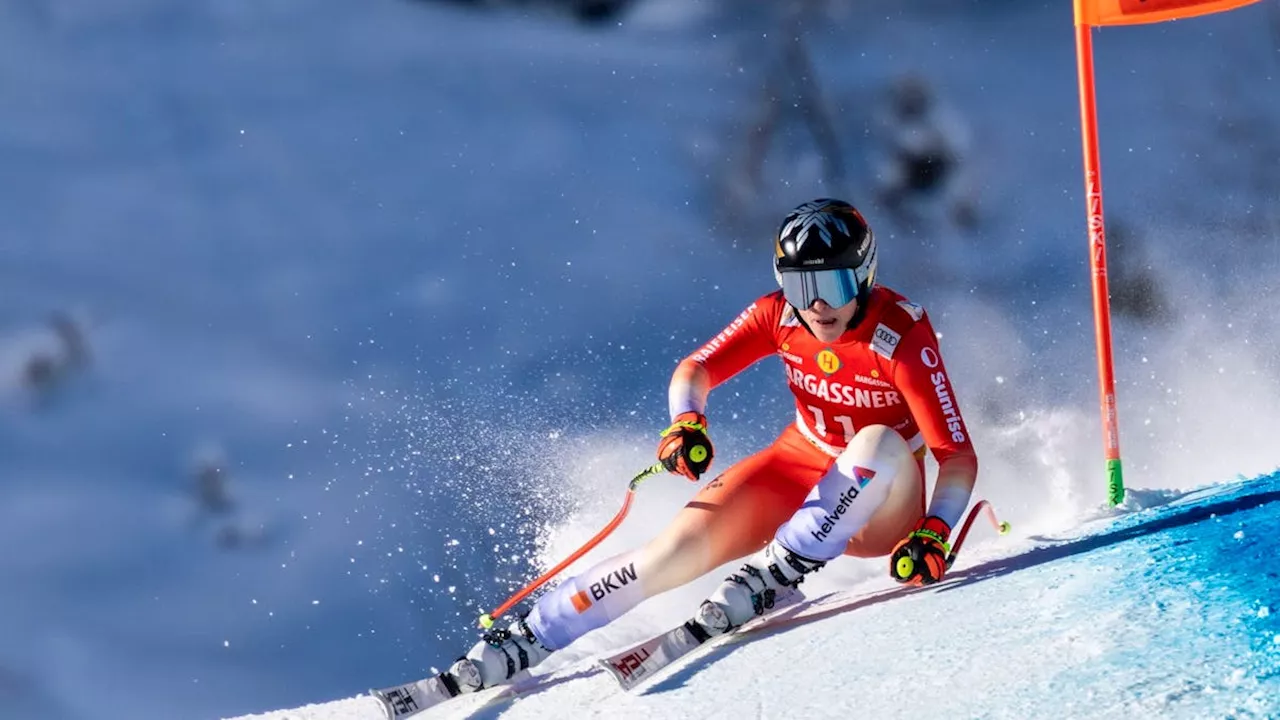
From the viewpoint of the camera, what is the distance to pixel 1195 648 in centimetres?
320

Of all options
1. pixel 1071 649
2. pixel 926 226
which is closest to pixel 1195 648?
pixel 1071 649

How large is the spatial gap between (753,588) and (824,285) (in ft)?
3.11

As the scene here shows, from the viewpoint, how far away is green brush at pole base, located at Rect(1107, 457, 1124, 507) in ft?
16.4

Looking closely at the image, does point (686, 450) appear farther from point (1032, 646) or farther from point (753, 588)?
point (1032, 646)

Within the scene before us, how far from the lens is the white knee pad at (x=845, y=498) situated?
4.12m

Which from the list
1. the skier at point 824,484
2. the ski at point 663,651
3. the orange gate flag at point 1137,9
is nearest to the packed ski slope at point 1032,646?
the ski at point 663,651

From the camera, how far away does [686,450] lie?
4.30 metres

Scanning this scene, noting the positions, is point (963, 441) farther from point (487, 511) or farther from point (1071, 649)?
point (487, 511)

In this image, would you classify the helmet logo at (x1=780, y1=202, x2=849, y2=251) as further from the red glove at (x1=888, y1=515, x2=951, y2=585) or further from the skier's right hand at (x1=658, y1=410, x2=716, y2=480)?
the red glove at (x1=888, y1=515, x2=951, y2=585)

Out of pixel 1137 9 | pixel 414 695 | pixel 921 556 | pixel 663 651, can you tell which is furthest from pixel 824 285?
pixel 1137 9

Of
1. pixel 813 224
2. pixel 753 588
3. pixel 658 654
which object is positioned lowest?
pixel 658 654

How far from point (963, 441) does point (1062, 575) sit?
0.50 m

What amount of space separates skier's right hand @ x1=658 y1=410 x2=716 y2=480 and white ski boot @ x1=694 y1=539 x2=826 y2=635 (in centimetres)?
33

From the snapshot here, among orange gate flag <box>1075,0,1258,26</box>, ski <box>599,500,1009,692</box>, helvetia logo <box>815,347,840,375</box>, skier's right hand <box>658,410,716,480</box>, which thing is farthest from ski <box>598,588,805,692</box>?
orange gate flag <box>1075,0,1258,26</box>
